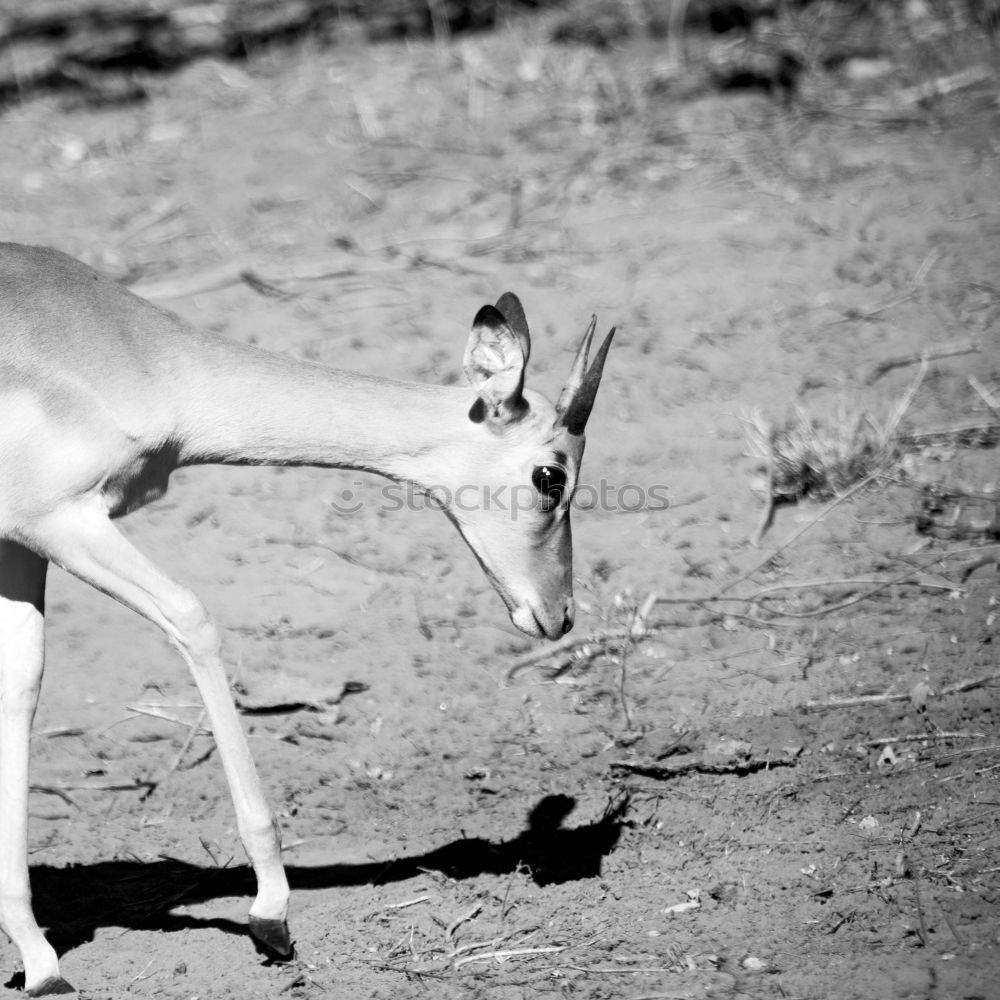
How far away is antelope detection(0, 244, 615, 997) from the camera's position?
3732 millimetres

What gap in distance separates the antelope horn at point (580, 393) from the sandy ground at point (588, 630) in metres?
1.23

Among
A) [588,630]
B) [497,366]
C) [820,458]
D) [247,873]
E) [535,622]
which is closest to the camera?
[497,366]

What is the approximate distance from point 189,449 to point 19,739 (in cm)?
99

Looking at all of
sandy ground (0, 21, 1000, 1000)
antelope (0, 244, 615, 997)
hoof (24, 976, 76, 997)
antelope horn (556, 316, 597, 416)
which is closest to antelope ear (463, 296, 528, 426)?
antelope (0, 244, 615, 997)

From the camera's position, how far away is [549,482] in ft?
13.2

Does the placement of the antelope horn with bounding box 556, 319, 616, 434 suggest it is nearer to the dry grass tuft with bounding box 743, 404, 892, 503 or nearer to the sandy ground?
the sandy ground

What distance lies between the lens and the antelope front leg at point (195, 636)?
3.71m

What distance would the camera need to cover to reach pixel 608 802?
4598 millimetres

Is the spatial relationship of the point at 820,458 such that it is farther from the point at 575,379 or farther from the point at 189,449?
the point at 189,449

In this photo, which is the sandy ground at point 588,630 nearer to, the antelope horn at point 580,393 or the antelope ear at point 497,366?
the antelope horn at point 580,393

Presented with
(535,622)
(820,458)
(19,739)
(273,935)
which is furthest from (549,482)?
(820,458)

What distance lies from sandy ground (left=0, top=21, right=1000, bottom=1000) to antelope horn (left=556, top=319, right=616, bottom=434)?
4.02 ft

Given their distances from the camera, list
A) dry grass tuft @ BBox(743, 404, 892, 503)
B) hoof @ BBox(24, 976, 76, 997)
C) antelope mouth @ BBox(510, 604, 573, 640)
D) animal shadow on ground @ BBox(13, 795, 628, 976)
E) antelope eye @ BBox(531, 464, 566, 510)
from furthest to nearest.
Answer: dry grass tuft @ BBox(743, 404, 892, 503), animal shadow on ground @ BBox(13, 795, 628, 976), antelope mouth @ BBox(510, 604, 573, 640), antelope eye @ BBox(531, 464, 566, 510), hoof @ BBox(24, 976, 76, 997)

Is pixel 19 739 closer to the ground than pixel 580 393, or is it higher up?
closer to the ground
